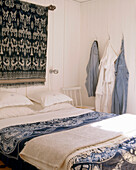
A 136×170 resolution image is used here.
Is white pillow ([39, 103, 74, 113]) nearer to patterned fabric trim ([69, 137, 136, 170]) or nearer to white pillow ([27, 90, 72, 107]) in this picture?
white pillow ([27, 90, 72, 107])

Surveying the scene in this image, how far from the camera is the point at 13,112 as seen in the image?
3195mm

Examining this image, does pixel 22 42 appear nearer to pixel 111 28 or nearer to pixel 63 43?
pixel 63 43

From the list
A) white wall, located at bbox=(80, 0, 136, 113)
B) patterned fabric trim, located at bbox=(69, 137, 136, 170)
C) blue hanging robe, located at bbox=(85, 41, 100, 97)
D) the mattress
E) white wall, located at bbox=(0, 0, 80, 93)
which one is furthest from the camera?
blue hanging robe, located at bbox=(85, 41, 100, 97)

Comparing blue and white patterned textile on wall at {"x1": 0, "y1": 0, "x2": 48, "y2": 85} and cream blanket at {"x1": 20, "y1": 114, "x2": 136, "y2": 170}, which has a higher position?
blue and white patterned textile on wall at {"x1": 0, "y1": 0, "x2": 48, "y2": 85}

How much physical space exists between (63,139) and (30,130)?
0.52 m

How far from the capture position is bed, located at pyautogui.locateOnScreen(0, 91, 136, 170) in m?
1.90

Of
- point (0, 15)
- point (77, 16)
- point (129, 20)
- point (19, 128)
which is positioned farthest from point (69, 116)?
point (77, 16)

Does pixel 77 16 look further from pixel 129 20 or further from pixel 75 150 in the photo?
pixel 75 150

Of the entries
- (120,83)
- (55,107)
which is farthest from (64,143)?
(120,83)

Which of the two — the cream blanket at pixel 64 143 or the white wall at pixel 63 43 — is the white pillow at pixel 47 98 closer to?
the white wall at pixel 63 43

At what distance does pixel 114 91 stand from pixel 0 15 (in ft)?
7.51

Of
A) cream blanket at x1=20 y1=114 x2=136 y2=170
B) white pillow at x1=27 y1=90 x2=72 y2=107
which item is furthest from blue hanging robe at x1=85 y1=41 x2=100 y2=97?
cream blanket at x1=20 y1=114 x2=136 y2=170

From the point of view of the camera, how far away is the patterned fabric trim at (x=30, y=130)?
2355mm

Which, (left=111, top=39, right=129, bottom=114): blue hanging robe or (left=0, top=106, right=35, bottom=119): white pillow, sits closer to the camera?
(left=0, top=106, right=35, bottom=119): white pillow
